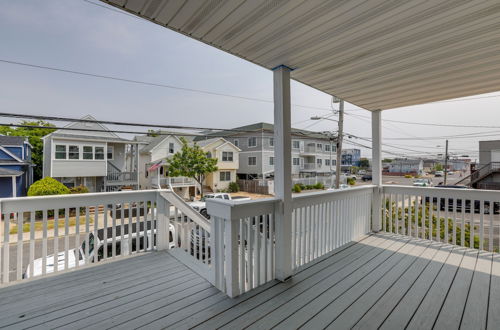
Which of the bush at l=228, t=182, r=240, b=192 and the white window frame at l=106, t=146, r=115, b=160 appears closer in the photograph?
the white window frame at l=106, t=146, r=115, b=160

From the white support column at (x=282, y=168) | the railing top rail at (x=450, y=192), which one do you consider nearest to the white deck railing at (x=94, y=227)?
the white support column at (x=282, y=168)

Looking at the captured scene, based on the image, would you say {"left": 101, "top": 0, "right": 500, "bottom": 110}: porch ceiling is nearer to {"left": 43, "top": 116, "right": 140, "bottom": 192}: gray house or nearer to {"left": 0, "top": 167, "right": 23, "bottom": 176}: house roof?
{"left": 0, "top": 167, "right": 23, "bottom": 176}: house roof

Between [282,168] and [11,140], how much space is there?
6.04 m

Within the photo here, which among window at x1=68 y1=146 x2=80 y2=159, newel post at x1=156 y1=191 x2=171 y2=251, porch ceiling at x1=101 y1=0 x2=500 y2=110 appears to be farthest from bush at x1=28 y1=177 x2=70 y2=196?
porch ceiling at x1=101 y1=0 x2=500 y2=110

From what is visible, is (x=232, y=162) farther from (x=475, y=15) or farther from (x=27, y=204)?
(x=475, y=15)

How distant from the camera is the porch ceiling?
140cm

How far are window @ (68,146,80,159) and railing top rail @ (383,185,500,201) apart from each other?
1009 centimetres

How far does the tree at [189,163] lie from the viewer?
7.38 metres

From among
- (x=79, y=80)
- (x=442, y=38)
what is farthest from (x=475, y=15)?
(x=79, y=80)

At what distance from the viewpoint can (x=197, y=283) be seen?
213cm

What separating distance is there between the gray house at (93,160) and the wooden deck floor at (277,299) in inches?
222

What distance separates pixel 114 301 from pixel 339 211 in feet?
9.28

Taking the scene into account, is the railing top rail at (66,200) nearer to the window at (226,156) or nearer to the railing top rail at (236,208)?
the railing top rail at (236,208)

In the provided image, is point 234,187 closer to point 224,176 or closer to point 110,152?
point 224,176
